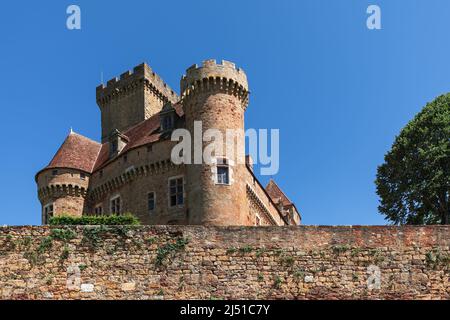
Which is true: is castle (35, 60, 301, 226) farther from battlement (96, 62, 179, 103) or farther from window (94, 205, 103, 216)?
battlement (96, 62, 179, 103)

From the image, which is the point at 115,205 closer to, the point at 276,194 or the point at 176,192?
the point at 176,192

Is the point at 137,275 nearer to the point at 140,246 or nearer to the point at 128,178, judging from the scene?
the point at 140,246

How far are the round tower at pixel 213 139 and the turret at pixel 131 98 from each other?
12.8m

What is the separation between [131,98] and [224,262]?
3085cm

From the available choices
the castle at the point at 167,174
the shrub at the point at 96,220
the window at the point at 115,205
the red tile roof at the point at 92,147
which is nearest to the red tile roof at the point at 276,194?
the castle at the point at 167,174

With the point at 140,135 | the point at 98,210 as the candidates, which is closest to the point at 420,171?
the point at 140,135

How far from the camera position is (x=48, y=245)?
92.7 feet

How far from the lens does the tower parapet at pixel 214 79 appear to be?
42938 millimetres

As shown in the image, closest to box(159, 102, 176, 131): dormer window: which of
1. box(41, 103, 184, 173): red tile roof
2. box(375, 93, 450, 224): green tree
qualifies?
box(41, 103, 184, 173): red tile roof

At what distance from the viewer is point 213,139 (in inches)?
1639
